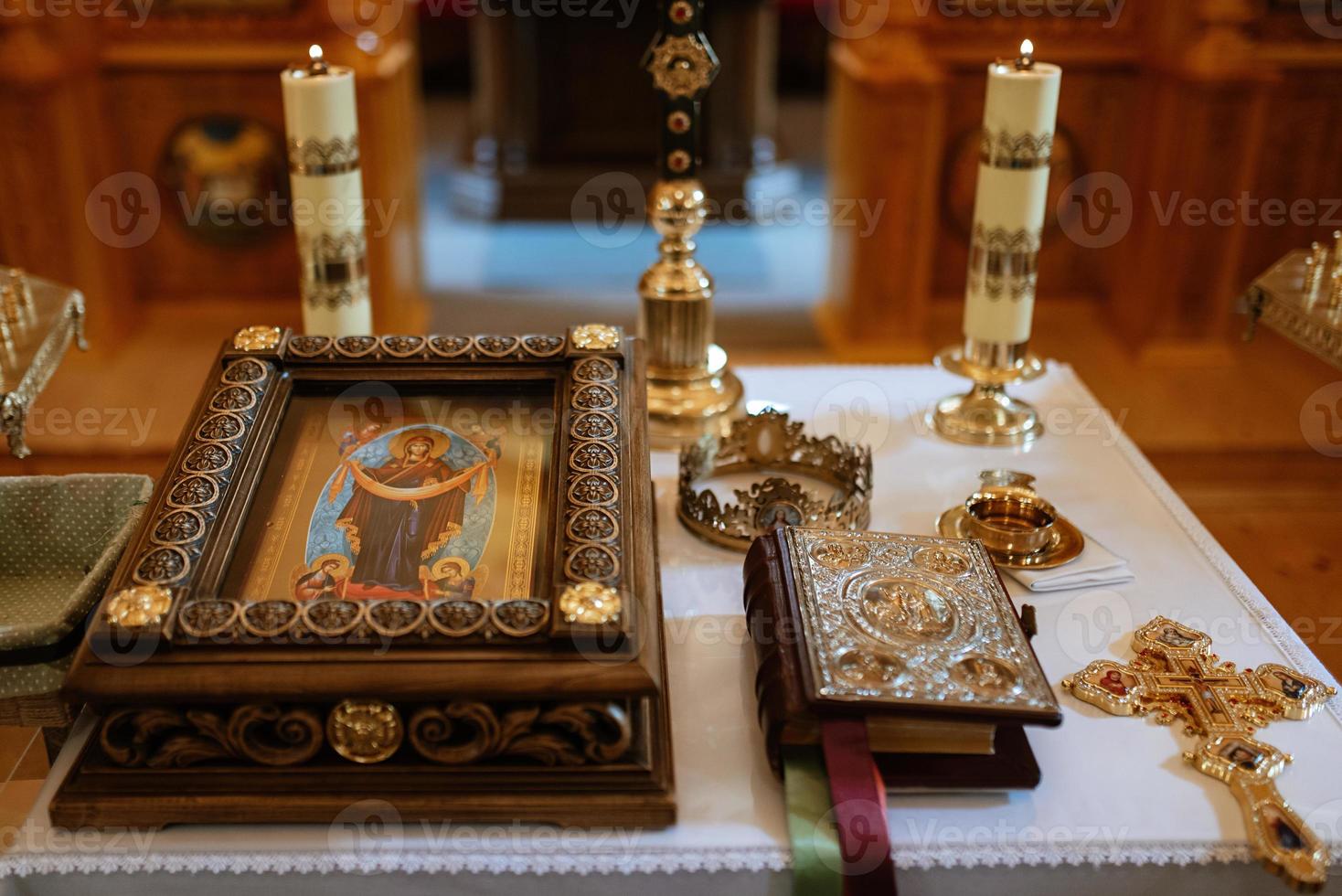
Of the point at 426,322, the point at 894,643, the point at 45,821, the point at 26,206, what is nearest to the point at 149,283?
the point at 26,206

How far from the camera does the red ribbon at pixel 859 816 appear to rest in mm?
1030

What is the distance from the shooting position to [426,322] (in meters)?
3.85

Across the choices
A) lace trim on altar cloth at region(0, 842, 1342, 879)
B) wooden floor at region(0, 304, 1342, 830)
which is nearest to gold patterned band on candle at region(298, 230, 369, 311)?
lace trim on altar cloth at region(0, 842, 1342, 879)

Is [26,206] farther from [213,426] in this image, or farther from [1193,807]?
[1193,807]

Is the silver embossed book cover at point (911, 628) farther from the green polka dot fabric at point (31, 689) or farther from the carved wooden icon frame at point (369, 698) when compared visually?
the green polka dot fabric at point (31, 689)

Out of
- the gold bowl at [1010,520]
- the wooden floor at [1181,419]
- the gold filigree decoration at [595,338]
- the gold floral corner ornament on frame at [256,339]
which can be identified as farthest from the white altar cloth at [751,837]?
the wooden floor at [1181,419]

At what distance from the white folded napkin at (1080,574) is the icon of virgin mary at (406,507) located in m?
0.60

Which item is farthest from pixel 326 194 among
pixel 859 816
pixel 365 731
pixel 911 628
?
pixel 859 816

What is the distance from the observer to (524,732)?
106 centimetres

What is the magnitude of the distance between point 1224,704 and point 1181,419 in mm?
2148

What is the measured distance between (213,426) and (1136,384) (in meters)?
2.70

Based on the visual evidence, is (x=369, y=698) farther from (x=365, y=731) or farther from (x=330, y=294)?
(x=330, y=294)

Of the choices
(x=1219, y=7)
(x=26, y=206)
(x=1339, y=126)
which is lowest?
(x=26, y=206)

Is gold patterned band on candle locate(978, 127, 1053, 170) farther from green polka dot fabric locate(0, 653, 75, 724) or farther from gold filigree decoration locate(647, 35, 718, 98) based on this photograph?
green polka dot fabric locate(0, 653, 75, 724)
